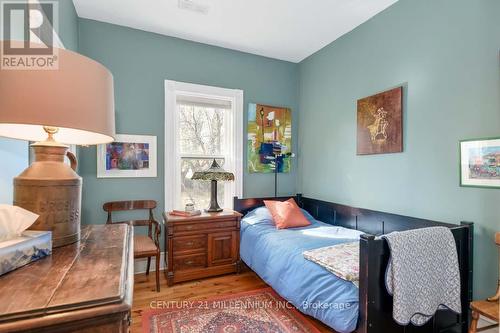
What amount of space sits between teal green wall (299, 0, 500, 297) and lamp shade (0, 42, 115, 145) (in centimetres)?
236

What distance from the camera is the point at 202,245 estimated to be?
2.81 metres

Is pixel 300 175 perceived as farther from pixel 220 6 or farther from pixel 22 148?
pixel 22 148

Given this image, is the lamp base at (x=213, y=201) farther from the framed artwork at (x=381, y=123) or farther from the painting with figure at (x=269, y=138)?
the framed artwork at (x=381, y=123)

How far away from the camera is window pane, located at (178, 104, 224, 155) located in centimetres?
327

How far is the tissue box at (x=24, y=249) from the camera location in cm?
71

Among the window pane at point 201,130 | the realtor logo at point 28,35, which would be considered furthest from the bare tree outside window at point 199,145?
the realtor logo at point 28,35

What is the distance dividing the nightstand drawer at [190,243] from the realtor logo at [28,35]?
77.8 inches

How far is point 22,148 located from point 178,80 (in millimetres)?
2111

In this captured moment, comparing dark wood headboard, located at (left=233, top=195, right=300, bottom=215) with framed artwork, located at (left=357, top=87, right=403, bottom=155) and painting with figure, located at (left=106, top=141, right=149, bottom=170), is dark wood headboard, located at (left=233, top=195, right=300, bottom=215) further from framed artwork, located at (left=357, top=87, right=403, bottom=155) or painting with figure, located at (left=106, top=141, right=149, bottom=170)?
framed artwork, located at (left=357, top=87, right=403, bottom=155)

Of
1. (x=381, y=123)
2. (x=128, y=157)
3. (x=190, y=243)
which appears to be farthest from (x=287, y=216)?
(x=128, y=157)

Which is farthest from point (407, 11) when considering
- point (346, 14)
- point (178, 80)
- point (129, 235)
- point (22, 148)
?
point (22, 148)

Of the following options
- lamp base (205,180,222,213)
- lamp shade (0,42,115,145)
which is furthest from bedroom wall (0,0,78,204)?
lamp base (205,180,222,213)

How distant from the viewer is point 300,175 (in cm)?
382

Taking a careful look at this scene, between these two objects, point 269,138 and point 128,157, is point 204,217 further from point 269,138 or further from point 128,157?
point 269,138
